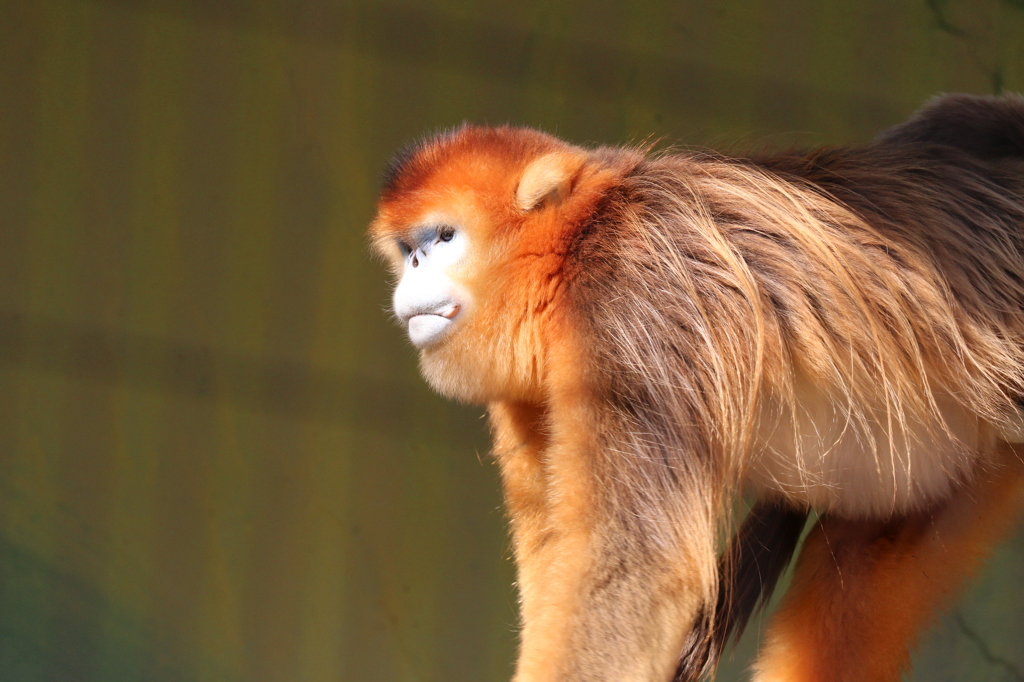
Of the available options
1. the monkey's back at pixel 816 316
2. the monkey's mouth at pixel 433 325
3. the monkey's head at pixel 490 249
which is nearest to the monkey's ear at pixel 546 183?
the monkey's head at pixel 490 249

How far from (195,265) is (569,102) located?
139 cm

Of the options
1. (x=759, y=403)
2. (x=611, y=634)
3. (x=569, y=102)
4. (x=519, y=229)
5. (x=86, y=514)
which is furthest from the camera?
(x=569, y=102)

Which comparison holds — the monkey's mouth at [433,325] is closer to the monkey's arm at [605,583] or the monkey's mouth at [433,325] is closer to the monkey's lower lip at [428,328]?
the monkey's lower lip at [428,328]

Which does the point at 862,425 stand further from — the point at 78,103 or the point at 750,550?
the point at 78,103

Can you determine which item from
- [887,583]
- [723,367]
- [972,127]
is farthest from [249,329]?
[972,127]

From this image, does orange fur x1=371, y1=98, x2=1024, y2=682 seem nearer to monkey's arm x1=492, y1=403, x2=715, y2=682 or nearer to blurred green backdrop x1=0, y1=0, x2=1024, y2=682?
monkey's arm x1=492, y1=403, x2=715, y2=682

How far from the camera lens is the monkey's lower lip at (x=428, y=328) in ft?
6.78

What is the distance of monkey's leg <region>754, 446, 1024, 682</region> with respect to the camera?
2.12 meters

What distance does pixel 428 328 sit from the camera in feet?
6.81

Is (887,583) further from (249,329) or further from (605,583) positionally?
(249,329)

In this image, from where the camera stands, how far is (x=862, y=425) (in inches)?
76.4

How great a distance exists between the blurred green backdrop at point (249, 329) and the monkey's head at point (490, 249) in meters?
1.11

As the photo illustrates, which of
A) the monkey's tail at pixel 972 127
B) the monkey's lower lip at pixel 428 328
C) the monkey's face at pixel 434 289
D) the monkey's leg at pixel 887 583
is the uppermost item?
the monkey's tail at pixel 972 127

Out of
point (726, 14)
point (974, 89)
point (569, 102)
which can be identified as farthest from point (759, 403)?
point (974, 89)
